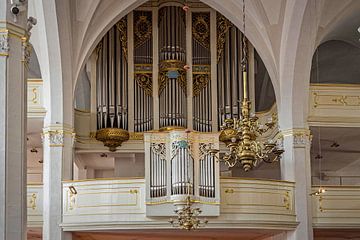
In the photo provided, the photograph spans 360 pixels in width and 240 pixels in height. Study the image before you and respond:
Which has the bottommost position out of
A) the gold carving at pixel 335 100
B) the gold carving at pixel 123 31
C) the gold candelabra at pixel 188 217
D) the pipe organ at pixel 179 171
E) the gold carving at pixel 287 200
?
the gold candelabra at pixel 188 217

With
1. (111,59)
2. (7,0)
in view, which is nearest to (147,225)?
(111,59)

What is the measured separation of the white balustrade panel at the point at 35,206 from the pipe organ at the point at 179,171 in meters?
3.22

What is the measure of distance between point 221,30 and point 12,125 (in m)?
12.8

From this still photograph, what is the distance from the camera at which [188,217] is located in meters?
19.9

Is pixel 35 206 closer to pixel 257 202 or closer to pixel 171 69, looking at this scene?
pixel 171 69

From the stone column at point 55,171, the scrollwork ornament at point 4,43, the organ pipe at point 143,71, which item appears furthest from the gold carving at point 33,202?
the scrollwork ornament at point 4,43

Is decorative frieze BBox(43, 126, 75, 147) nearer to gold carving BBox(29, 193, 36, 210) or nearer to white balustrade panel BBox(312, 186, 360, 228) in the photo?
gold carving BBox(29, 193, 36, 210)

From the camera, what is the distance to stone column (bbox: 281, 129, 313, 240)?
22984 millimetres

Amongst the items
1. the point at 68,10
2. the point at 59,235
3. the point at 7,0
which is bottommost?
the point at 59,235

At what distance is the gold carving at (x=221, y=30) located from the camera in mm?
25891

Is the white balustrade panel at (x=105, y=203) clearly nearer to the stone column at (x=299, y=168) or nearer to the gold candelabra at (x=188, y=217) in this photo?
the gold candelabra at (x=188, y=217)

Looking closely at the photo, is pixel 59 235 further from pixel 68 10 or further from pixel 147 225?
pixel 68 10

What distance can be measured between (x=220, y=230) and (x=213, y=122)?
398cm

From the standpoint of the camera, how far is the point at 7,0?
46.6 feet
